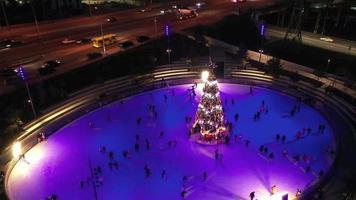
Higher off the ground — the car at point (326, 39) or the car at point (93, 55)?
the car at point (326, 39)

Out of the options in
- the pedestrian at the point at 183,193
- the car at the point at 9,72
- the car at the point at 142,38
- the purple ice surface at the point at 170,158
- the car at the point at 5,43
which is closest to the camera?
the pedestrian at the point at 183,193

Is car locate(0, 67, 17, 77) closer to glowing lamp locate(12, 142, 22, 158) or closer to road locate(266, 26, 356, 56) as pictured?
glowing lamp locate(12, 142, 22, 158)

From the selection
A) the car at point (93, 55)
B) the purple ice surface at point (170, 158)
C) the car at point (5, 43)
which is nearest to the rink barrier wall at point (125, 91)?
the purple ice surface at point (170, 158)

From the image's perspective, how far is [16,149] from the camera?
107ft

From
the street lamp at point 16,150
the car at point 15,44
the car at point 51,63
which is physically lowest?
the street lamp at point 16,150

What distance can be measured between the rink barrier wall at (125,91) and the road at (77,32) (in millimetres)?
5273

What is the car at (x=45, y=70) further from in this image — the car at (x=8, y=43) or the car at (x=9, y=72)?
the car at (x=8, y=43)

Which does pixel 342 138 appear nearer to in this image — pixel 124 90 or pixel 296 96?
pixel 296 96

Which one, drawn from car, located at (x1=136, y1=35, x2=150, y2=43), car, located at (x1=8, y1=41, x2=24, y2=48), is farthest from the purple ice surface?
car, located at (x1=8, y1=41, x2=24, y2=48)

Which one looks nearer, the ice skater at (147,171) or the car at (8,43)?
the ice skater at (147,171)

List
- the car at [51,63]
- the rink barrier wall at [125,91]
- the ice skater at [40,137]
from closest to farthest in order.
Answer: the ice skater at [40,137] < the rink barrier wall at [125,91] < the car at [51,63]

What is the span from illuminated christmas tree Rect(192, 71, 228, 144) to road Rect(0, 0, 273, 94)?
1935cm

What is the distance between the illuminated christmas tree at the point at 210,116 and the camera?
31016mm

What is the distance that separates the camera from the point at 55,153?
32875mm
